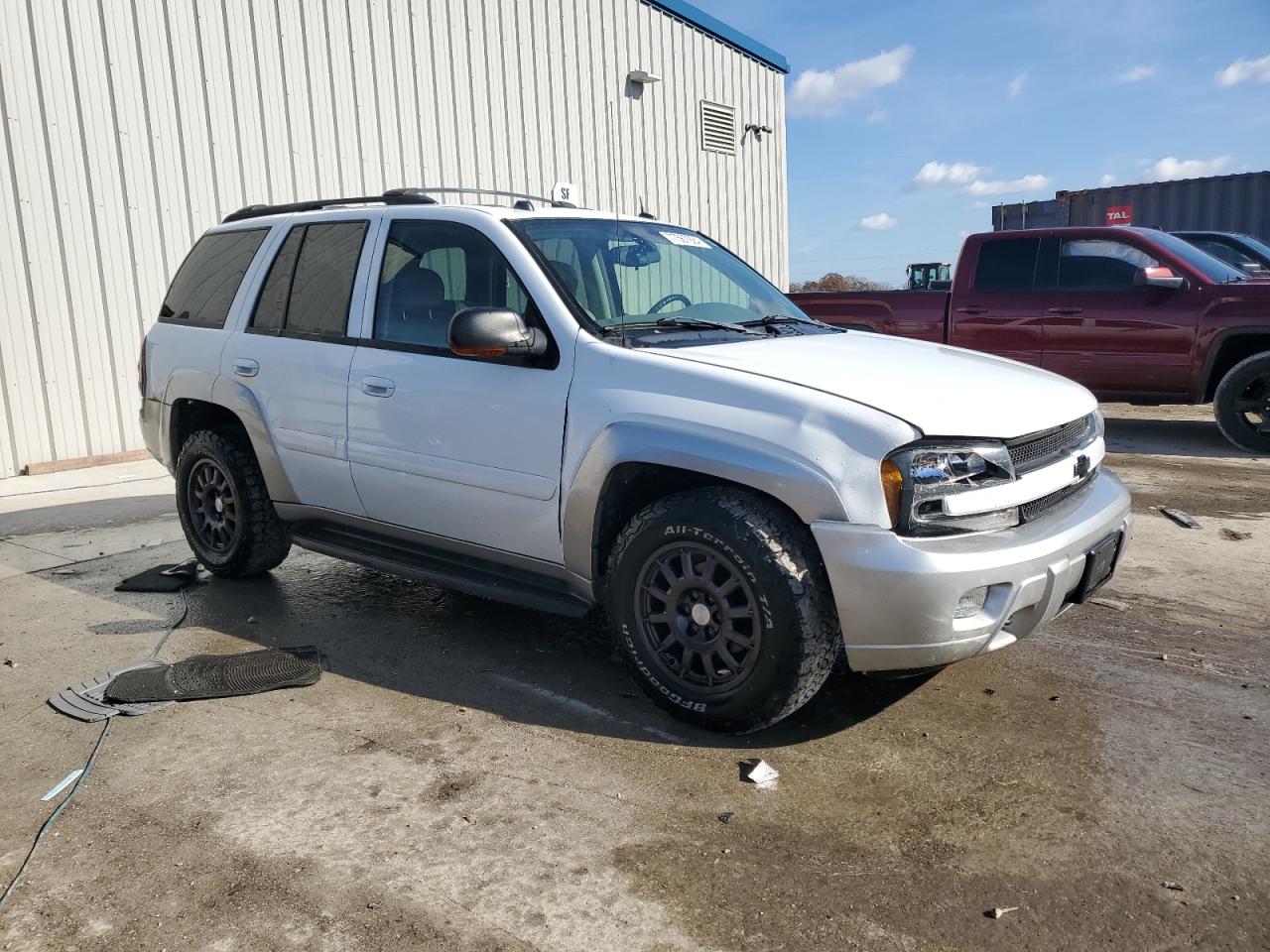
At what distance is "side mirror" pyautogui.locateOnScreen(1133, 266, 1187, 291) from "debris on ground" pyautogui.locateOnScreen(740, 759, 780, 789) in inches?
277

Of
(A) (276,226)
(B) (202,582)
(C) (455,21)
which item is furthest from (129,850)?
(C) (455,21)

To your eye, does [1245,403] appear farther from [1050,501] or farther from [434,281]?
[434,281]

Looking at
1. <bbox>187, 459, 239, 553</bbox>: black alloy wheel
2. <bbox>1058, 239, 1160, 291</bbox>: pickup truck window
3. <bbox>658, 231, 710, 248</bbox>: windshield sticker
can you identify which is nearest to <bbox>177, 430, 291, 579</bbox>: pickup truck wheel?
<bbox>187, 459, 239, 553</bbox>: black alloy wheel

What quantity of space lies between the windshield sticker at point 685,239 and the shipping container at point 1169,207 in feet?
54.6

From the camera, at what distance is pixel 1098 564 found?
3.38 m

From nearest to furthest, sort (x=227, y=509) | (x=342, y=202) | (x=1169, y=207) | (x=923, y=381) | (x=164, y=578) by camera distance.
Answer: (x=923, y=381)
(x=342, y=202)
(x=227, y=509)
(x=164, y=578)
(x=1169, y=207)

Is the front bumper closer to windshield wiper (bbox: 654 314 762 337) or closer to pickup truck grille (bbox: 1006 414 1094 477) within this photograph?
pickup truck grille (bbox: 1006 414 1094 477)

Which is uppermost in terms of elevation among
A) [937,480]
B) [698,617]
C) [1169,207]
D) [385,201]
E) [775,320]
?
[1169,207]

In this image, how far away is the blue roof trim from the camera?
14.2m

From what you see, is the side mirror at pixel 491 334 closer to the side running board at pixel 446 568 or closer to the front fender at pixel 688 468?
the front fender at pixel 688 468

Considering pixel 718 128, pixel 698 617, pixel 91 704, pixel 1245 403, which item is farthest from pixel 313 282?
pixel 718 128

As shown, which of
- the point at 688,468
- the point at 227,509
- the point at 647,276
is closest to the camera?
the point at 688,468

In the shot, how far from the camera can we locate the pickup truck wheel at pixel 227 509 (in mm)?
4941

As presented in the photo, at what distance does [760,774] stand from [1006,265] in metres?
7.63
